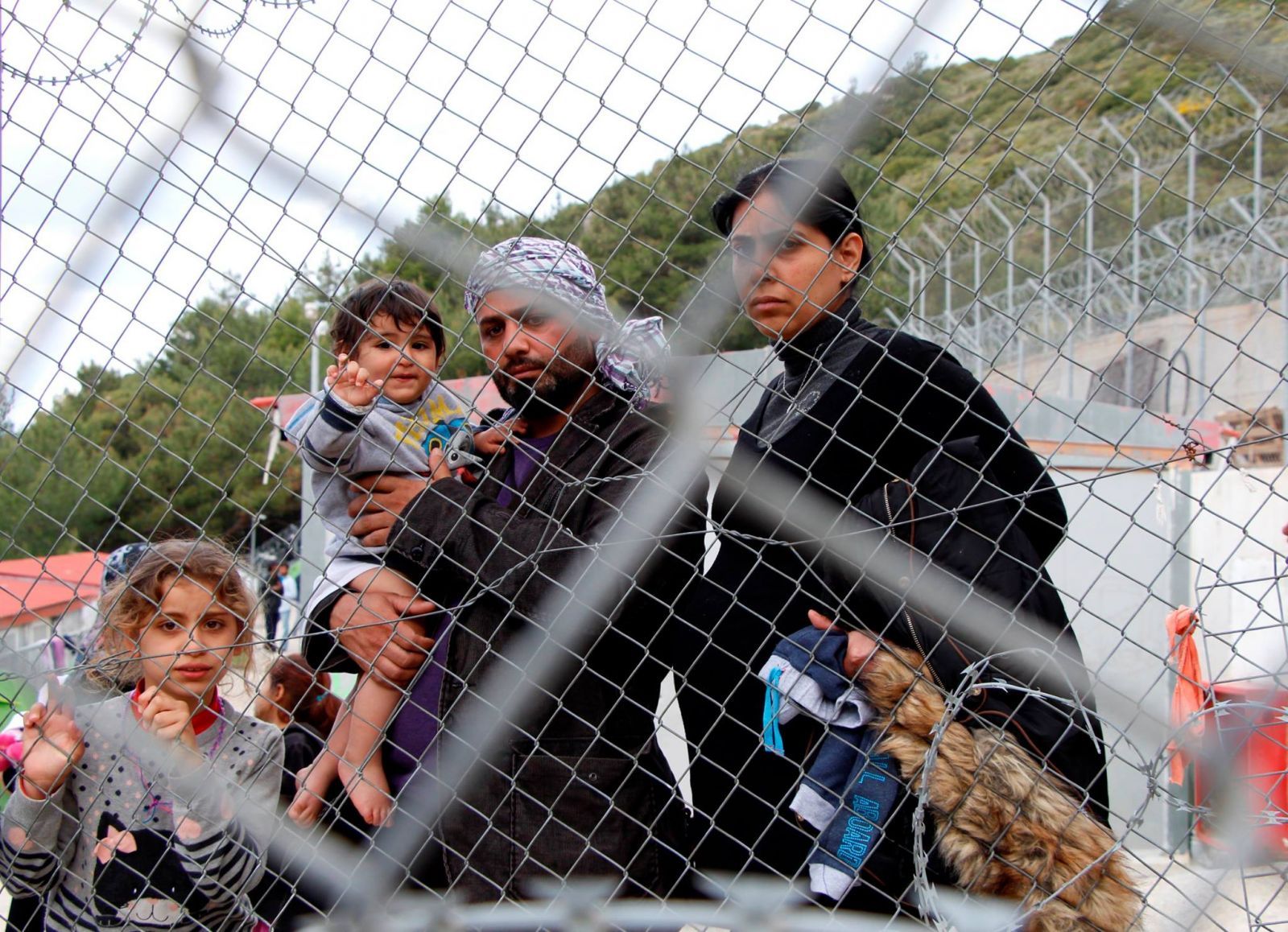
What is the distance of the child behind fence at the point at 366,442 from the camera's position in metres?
1.86

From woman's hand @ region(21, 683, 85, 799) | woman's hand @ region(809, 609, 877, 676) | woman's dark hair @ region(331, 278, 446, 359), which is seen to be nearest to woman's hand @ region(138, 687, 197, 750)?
woman's hand @ region(21, 683, 85, 799)

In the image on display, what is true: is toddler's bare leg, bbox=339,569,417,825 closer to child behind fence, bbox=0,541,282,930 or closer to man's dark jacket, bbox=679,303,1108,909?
child behind fence, bbox=0,541,282,930

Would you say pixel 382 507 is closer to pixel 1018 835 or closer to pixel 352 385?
pixel 352 385

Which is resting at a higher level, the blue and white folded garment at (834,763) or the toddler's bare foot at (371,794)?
the blue and white folded garment at (834,763)

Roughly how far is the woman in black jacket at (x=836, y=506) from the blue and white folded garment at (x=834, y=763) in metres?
0.05

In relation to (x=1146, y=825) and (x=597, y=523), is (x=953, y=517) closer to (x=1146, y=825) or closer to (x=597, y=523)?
(x=597, y=523)

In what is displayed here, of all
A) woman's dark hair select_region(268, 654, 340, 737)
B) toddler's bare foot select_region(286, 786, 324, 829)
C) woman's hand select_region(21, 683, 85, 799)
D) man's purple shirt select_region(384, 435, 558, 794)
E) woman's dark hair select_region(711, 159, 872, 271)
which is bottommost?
woman's dark hair select_region(268, 654, 340, 737)

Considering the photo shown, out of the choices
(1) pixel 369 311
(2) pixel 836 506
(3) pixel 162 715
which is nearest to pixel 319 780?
(3) pixel 162 715

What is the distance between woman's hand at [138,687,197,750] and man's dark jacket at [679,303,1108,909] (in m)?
0.85

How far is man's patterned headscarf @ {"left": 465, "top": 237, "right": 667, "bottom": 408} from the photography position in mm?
1764

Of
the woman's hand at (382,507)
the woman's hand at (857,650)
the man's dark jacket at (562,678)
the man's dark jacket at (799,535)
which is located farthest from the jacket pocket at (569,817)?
the woman's hand at (382,507)

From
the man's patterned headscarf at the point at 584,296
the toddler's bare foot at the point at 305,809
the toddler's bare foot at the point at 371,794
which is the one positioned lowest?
the toddler's bare foot at the point at 305,809

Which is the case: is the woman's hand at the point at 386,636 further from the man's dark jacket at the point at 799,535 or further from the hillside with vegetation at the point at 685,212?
the man's dark jacket at the point at 799,535

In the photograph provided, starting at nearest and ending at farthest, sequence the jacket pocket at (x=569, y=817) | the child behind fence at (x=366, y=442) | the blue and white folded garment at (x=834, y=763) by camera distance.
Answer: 1. the blue and white folded garment at (x=834, y=763)
2. the jacket pocket at (x=569, y=817)
3. the child behind fence at (x=366, y=442)
